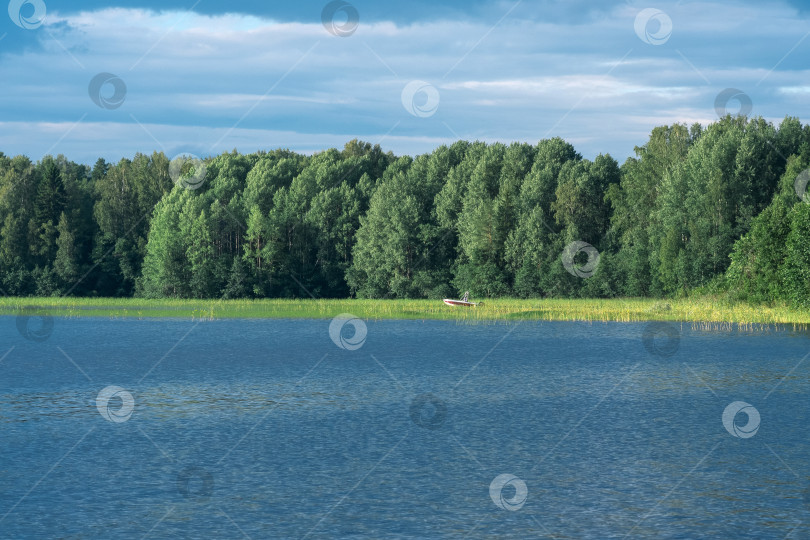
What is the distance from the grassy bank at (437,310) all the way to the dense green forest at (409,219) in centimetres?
789

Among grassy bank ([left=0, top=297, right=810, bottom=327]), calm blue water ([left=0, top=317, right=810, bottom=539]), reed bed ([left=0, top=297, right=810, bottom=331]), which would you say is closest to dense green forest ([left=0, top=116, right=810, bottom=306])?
reed bed ([left=0, top=297, right=810, bottom=331])

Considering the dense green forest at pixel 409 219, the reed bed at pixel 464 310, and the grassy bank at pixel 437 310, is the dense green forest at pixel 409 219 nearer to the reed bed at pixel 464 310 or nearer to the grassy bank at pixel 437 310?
the reed bed at pixel 464 310

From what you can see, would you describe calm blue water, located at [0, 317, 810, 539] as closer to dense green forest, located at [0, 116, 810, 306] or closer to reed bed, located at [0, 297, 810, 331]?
reed bed, located at [0, 297, 810, 331]

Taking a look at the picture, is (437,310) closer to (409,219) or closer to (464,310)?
(464,310)

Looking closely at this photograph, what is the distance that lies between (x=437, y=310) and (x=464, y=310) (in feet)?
9.34

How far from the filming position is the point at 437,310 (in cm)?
8931

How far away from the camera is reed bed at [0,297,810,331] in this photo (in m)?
71.2

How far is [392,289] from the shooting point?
115125 millimetres

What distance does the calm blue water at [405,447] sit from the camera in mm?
15727

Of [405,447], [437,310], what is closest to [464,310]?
[437,310]

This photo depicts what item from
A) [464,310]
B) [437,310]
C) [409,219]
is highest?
[409,219]

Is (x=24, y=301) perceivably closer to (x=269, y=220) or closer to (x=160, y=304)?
(x=160, y=304)

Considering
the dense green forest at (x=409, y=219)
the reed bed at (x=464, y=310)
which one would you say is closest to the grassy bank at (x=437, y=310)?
the reed bed at (x=464, y=310)

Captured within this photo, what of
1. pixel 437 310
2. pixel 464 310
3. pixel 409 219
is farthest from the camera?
pixel 409 219
